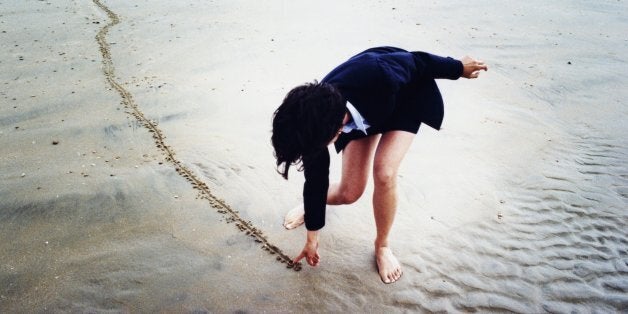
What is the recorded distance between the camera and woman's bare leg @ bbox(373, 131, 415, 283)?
1990mm

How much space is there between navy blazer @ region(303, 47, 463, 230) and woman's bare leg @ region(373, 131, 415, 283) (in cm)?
12

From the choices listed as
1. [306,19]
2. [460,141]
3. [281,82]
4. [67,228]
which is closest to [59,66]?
[281,82]

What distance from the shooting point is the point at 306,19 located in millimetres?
5988

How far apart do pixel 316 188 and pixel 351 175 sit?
480 millimetres

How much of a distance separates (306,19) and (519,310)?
5.00m

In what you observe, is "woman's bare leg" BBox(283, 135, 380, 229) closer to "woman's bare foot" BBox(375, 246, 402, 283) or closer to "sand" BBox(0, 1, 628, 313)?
"sand" BBox(0, 1, 628, 313)

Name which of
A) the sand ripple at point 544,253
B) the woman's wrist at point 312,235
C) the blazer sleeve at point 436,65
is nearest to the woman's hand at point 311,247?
the woman's wrist at point 312,235

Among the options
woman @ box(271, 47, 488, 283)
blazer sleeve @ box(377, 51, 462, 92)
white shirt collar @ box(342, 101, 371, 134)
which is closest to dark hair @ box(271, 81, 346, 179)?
woman @ box(271, 47, 488, 283)

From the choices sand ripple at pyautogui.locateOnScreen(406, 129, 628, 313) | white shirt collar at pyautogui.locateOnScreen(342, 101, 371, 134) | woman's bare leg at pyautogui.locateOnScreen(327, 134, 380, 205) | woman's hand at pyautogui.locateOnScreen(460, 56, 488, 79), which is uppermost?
woman's hand at pyautogui.locateOnScreen(460, 56, 488, 79)

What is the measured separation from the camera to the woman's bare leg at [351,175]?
2.24 metres

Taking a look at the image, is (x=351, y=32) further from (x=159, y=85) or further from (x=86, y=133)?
(x=86, y=133)

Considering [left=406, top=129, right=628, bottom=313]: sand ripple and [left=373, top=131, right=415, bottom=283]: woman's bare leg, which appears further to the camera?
[left=406, top=129, right=628, bottom=313]: sand ripple

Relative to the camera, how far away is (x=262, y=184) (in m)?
2.93

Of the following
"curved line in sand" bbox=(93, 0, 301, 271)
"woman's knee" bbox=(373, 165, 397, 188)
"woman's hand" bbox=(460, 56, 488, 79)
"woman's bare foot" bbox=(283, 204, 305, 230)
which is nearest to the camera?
"woman's knee" bbox=(373, 165, 397, 188)
